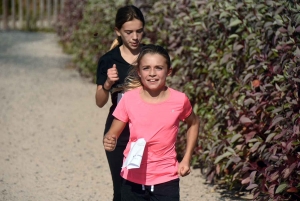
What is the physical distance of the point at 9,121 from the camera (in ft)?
27.3

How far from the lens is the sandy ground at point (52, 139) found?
573cm

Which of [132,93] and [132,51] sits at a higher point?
[132,51]

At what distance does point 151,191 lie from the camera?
3.62m

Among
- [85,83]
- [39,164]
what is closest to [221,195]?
[39,164]

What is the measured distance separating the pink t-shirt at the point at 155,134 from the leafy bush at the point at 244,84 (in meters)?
1.04

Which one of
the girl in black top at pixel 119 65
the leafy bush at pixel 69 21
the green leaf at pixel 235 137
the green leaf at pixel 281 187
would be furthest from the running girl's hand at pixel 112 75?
the leafy bush at pixel 69 21

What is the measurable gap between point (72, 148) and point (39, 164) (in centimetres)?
71

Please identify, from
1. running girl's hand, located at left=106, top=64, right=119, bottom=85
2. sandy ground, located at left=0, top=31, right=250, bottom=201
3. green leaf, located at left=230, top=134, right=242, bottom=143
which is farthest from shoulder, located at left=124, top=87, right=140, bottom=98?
sandy ground, located at left=0, top=31, right=250, bottom=201

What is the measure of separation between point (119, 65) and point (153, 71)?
0.57m

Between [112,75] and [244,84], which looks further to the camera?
[244,84]

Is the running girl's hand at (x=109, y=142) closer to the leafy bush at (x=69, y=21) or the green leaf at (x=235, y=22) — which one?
the green leaf at (x=235, y=22)

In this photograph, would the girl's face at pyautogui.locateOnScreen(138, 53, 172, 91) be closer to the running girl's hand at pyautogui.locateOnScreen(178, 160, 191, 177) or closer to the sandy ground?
the running girl's hand at pyautogui.locateOnScreen(178, 160, 191, 177)

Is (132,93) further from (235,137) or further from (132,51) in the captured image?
(235,137)

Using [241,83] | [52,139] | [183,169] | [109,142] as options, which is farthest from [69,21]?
[183,169]
